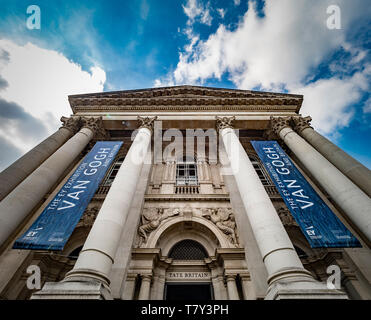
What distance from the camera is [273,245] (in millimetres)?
5164

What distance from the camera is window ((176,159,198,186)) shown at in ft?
37.1

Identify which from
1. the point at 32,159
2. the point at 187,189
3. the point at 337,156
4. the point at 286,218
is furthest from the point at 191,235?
the point at 32,159

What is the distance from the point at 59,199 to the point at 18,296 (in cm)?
317

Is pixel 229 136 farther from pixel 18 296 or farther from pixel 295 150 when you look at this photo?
pixel 18 296

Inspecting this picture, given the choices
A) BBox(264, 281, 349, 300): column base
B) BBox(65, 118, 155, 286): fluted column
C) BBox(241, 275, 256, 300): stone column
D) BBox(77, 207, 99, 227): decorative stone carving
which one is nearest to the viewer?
BBox(264, 281, 349, 300): column base

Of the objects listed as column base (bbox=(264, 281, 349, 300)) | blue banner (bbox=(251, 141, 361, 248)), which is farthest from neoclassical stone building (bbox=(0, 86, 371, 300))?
blue banner (bbox=(251, 141, 361, 248))

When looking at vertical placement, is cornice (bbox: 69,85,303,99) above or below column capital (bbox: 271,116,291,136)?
above

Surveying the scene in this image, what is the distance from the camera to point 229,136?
390 inches

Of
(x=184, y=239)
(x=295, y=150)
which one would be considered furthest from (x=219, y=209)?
(x=295, y=150)

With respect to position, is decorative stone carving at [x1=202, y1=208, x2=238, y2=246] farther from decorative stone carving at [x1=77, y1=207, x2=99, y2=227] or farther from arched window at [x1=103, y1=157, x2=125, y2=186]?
arched window at [x1=103, y1=157, x2=125, y2=186]

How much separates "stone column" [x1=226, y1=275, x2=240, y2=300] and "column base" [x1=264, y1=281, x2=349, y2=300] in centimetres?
286

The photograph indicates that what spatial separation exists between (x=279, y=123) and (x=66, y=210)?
11.1 metres

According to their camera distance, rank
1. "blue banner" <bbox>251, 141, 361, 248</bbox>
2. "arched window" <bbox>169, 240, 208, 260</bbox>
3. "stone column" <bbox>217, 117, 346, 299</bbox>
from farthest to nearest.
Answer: "arched window" <bbox>169, 240, 208, 260</bbox>, "blue banner" <bbox>251, 141, 361, 248</bbox>, "stone column" <bbox>217, 117, 346, 299</bbox>

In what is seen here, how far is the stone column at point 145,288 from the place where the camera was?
21.1ft
